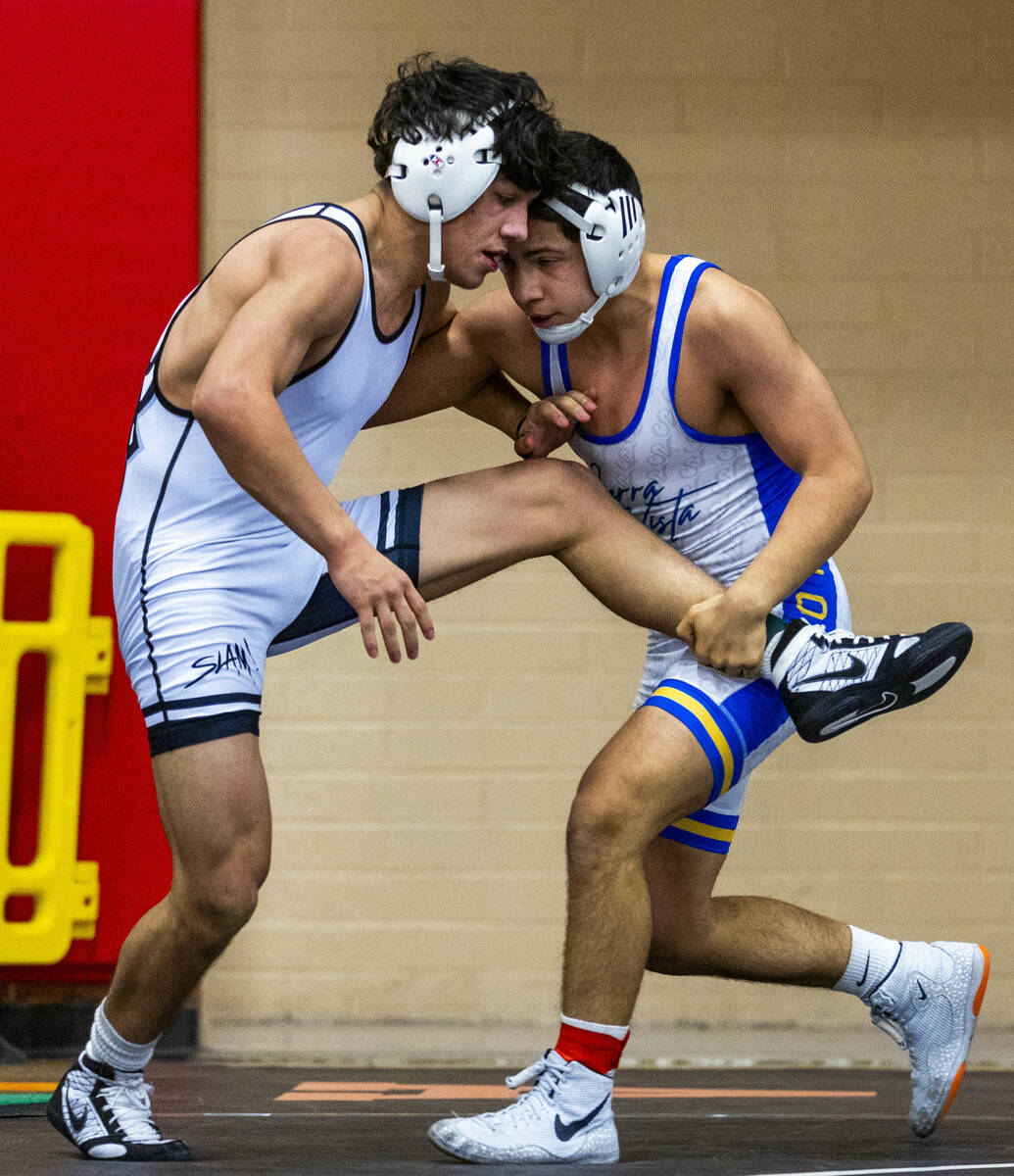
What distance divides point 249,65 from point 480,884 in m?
2.34

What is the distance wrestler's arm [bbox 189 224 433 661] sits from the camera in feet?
6.89

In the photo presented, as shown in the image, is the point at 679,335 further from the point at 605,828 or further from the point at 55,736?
the point at 55,736

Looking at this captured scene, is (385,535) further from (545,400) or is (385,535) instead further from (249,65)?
(249,65)

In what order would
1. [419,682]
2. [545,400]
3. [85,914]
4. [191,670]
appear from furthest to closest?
[419,682]
[85,914]
[545,400]
[191,670]

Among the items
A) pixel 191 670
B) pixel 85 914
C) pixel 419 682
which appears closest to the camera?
pixel 191 670

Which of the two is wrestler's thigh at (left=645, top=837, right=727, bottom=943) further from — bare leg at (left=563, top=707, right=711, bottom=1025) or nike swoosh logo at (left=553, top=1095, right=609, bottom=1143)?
nike swoosh logo at (left=553, top=1095, right=609, bottom=1143)

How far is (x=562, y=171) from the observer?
2393mm

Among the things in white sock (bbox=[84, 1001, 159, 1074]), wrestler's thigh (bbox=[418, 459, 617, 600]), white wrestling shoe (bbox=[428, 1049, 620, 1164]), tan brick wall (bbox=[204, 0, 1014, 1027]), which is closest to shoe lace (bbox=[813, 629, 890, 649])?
wrestler's thigh (bbox=[418, 459, 617, 600])

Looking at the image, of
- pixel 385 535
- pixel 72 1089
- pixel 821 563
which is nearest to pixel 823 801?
pixel 821 563

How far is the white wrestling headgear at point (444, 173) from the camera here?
230cm

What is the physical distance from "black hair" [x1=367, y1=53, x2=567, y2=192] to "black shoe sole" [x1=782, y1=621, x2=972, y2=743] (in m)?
0.93

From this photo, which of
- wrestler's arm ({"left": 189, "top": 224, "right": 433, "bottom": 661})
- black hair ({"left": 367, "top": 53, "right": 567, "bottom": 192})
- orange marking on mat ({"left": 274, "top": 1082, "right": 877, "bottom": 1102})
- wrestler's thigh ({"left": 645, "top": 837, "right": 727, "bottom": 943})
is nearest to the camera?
wrestler's arm ({"left": 189, "top": 224, "right": 433, "bottom": 661})

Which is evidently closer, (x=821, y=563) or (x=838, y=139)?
(x=821, y=563)

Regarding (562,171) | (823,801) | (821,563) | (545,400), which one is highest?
(562,171)
